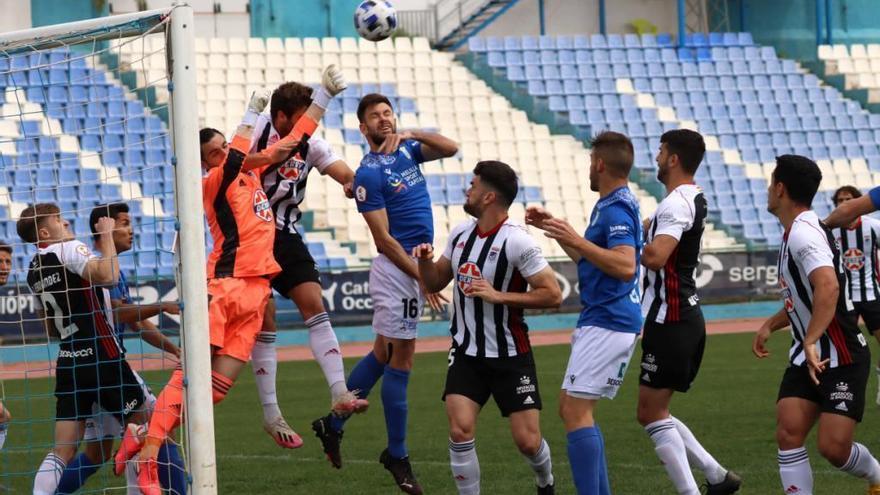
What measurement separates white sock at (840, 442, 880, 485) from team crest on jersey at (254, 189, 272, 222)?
3892mm

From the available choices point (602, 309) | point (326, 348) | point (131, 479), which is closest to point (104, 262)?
point (131, 479)

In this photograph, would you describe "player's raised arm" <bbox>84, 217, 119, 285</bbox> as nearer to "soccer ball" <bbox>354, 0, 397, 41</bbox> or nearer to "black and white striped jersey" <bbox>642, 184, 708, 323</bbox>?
"soccer ball" <bbox>354, 0, 397, 41</bbox>

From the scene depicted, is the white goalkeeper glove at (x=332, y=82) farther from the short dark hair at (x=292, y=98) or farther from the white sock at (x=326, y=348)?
the white sock at (x=326, y=348)

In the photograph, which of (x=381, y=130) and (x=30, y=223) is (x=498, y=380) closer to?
(x=381, y=130)

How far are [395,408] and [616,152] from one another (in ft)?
8.43

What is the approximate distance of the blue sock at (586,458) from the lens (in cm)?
743

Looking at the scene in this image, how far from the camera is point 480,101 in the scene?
30.0m

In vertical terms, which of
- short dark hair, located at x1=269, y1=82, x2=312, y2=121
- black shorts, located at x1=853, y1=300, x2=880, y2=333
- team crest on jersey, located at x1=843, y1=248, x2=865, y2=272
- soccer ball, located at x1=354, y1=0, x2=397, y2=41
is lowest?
black shorts, located at x1=853, y1=300, x2=880, y2=333

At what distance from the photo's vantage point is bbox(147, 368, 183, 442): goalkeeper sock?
7.50 meters

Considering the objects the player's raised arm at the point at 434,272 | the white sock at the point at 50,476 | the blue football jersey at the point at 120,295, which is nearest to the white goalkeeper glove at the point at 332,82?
the player's raised arm at the point at 434,272

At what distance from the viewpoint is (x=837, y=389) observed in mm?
7426

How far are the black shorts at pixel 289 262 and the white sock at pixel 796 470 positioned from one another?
3489mm

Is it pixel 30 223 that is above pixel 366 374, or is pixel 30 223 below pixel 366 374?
above

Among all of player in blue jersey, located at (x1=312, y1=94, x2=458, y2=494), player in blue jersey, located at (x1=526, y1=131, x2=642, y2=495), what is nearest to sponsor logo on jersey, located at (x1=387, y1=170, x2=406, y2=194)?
player in blue jersey, located at (x1=312, y1=94, x2=458, y2=494)
